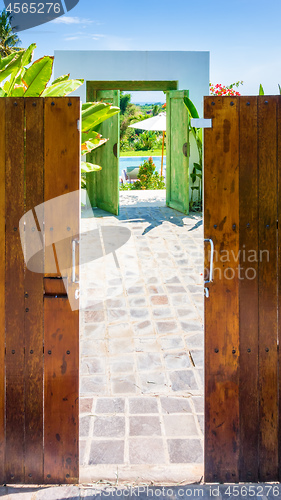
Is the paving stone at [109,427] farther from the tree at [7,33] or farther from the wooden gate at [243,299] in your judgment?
the tree at [7,33]

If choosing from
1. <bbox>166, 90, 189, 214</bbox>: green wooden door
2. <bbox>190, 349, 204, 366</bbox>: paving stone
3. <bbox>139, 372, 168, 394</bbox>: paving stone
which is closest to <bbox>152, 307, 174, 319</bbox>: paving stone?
<bbox>190, 349, 204, 366</bbox>: paving stone

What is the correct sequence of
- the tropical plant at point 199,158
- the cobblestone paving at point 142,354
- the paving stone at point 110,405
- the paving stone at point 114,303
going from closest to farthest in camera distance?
the cobblestone paving at point 142,354 → the paving stone at point 110,405 → the paving stone at point 114,303 → the tropical plant at point 199,158

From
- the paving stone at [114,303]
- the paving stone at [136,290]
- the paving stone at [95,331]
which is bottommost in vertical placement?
the paving stone at [95,331]

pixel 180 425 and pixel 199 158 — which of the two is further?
pixel 199 158

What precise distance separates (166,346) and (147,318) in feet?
2.11

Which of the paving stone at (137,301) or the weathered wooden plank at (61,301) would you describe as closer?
the weathered wooden plank at (61,301)

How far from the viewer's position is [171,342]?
4184 millimetres

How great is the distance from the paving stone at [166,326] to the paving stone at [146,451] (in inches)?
63.7

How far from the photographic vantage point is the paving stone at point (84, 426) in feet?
9.56

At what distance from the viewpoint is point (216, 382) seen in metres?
2.44

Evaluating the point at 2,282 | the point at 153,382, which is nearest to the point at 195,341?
the point at 153,382

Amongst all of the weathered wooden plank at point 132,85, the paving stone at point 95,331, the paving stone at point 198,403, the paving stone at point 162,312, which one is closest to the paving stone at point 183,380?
the paving stone at point 198,403

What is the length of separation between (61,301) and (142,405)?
1.17 metres

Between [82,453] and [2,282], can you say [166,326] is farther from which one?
[2,282]
